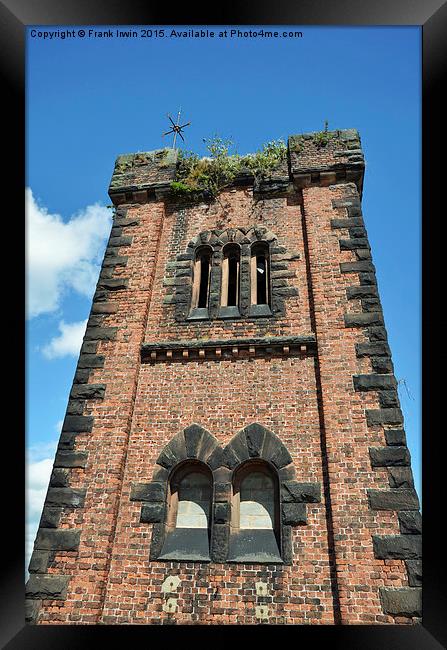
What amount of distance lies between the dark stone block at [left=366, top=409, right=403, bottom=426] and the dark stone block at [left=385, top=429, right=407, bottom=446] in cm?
15

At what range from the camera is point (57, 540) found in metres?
6.97

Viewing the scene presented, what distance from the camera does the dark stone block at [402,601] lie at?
589 cm

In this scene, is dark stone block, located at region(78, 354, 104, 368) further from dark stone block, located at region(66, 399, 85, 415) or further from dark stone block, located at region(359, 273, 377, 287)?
dark stone block, located at region(359, 273, 377, 287)

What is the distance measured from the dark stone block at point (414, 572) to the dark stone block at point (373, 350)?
10.3 feet

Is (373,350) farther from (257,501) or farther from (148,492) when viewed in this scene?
(148,492)

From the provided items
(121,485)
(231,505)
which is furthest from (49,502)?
(231,505)

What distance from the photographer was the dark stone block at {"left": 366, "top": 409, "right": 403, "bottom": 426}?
7301mm

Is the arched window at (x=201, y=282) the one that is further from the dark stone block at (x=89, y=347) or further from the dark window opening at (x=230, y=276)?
the dark stone block at (x=89, y=347)

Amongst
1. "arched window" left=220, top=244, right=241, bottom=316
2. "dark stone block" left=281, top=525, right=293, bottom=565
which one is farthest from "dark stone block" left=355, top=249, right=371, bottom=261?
"dark stone block" left=281, top=525, right=293, bottom=565

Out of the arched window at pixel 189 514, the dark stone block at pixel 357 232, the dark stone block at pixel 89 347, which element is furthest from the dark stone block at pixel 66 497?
the dark stone block at pixel 357 232

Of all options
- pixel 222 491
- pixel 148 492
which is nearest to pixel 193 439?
pixel 222 491

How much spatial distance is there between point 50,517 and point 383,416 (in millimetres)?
5353
